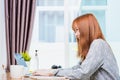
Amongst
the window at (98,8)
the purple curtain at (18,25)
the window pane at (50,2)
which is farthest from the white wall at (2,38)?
the window at (98,8)

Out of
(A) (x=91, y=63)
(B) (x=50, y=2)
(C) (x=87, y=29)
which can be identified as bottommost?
(A) (x=91, y=63)

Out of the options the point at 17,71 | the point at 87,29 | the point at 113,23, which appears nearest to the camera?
the point at 87,29

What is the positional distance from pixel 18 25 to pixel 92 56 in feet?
6.10

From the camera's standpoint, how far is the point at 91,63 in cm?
150

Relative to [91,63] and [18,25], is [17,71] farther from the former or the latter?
[18,25]

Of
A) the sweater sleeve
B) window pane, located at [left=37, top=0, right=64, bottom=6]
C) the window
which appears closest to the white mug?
the sweater sleeve

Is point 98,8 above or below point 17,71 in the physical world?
above

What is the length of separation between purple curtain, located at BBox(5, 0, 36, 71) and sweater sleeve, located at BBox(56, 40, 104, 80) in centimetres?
172

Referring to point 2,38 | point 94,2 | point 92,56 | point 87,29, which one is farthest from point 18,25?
point 92,56

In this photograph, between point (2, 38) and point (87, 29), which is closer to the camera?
point (87, 29)

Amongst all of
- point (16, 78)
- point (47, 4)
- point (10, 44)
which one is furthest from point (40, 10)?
point (16, 78)

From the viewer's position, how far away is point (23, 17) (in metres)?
3.20

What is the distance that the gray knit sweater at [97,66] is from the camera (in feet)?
4.94

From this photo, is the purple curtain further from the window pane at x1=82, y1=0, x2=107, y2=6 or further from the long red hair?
the long red hair
